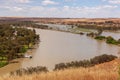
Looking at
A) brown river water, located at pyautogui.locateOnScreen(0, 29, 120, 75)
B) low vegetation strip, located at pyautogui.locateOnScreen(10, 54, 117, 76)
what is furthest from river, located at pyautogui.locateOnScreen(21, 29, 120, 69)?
low vegetation strip, located at pyautogui.locateOnScreen(10, 54, 117, 76)

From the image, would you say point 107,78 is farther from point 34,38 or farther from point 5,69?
→ point 34,38

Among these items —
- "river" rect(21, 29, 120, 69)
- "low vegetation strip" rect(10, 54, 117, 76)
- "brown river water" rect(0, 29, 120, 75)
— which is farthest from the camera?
"river" rect(21, 29, 120, 69)

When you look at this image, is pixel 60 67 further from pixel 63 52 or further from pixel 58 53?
pixel 63 52

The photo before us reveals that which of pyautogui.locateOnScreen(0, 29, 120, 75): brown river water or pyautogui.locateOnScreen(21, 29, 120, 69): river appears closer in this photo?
pyautogui.locateOnScreen(0, 29, 120, 75): brown river water

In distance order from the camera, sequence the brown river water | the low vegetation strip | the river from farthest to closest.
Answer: the river, the brown river water, the low vegetation strip

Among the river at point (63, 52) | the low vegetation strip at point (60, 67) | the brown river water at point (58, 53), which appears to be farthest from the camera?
the river at point (63, 52)

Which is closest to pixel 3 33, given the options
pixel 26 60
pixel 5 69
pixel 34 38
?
pixel 34 38

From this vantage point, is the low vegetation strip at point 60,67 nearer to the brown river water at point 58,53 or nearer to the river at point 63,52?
the brown river water at point 58,53

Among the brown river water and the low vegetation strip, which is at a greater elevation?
Answer: the low vegetation strip

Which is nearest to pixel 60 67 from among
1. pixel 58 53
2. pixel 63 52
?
pixel 58 53

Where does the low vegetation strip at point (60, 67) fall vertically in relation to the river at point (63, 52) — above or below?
above

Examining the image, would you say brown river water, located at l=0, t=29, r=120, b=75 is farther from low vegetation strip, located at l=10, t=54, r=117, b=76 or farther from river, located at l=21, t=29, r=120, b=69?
low vegetation strip, located at l=10, t=54, r=117, b=76

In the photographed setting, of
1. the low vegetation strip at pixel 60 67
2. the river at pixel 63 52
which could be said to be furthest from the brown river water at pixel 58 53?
the low vegetation strip at pixel 60 67
